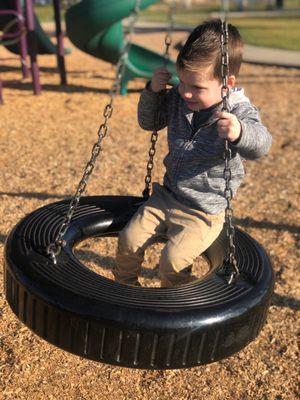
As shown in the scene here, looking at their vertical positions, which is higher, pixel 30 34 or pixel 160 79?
pixel 160 79

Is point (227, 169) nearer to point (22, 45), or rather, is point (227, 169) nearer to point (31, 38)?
point (31, 38)

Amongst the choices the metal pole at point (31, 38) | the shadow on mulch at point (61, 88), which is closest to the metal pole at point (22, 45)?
the metal pole at point (31, 38)

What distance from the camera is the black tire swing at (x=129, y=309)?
193cm

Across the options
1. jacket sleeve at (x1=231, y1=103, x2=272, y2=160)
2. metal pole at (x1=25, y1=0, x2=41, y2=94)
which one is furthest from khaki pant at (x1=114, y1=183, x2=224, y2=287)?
metal pole at (x1=25, y1=0, x2=41, y2=94)

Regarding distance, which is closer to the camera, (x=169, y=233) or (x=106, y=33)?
(x=169, y=233)

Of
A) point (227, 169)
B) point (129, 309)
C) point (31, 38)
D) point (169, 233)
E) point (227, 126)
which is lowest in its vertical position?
point (31, 38)

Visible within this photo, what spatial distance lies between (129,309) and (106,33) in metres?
6.85

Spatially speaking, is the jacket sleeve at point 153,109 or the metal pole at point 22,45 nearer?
the jacket sleeve at point 153,109

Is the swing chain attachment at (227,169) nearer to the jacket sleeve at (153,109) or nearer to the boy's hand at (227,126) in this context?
the boy's hand at (227,126)

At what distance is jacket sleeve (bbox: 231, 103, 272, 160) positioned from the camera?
224 cm

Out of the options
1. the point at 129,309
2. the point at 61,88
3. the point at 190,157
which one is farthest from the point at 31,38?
the point at 129,309

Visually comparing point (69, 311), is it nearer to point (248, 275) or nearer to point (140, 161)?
point (248, 275)

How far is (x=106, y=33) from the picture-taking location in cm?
807

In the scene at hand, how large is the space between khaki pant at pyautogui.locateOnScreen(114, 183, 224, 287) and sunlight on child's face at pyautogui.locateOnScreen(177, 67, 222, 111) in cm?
54
